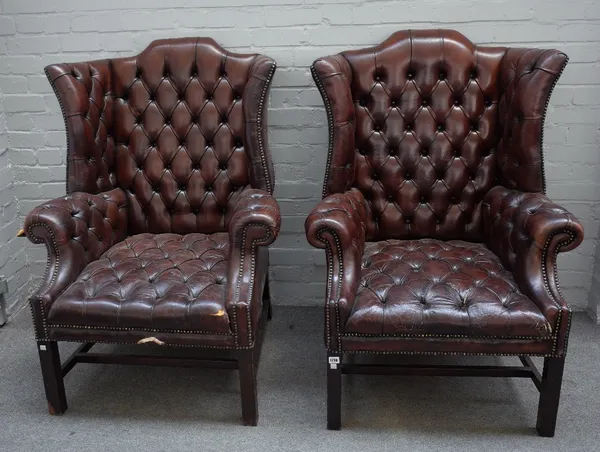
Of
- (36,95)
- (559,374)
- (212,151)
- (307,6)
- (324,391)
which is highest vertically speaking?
(307,6)

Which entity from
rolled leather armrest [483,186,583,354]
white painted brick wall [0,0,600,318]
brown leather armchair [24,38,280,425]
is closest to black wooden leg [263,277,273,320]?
brown leather armchair [24,38,280,425]

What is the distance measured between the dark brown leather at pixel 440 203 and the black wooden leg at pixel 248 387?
0.27 meters

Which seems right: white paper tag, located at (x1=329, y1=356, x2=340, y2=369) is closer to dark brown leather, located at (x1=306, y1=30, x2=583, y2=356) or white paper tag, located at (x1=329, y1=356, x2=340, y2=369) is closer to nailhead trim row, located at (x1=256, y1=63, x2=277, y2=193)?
dark brown leather, located at (x1=306, y1=30, x2=583, y2=356)

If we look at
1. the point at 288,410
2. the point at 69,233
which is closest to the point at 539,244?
the point at 288,410

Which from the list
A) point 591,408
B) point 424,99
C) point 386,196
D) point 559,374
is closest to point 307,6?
point 424,99

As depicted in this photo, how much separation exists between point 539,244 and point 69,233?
1.56m

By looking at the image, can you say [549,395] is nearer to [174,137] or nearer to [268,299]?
[268,299]

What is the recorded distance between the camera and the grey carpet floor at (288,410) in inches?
76.9

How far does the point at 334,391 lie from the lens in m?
1.97

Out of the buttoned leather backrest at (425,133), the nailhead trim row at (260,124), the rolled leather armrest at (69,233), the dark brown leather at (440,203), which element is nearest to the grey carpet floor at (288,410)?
the dark brown leather at (440,203)

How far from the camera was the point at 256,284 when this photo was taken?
6.68 ft

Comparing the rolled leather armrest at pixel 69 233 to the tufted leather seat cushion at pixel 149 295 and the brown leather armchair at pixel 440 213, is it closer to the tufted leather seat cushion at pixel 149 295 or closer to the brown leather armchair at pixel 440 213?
the tufted leather seat cushion at pixel 149 295

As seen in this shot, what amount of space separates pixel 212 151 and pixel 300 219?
0.56 meters

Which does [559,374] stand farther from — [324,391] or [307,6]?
[307,6]
